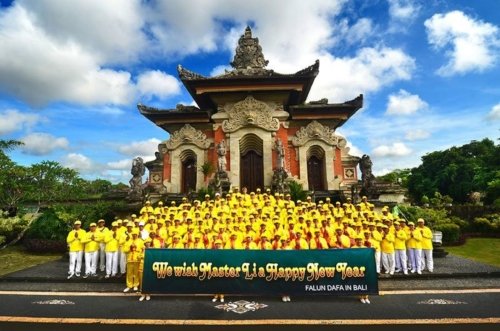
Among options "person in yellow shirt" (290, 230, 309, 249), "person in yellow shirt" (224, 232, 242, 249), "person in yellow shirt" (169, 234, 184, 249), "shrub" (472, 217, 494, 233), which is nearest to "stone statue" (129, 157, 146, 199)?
"person in yellow shirt" (169, 234, 184, 249)

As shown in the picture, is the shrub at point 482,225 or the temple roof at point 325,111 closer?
the shrub at point 482,225

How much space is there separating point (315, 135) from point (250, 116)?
460cm

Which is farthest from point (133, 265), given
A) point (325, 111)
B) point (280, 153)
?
point (325, 111)

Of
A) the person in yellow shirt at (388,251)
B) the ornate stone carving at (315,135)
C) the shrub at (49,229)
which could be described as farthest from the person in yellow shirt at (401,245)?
the shrub at (49,229)

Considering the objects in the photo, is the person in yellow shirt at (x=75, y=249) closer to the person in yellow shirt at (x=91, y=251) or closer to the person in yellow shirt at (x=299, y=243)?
the person in yellow shirt at (x=91, y=251)

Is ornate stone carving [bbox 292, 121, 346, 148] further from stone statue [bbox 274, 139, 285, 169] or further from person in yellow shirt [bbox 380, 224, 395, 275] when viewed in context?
person in yellow shirt [bbox 380, 224, 395, 275]

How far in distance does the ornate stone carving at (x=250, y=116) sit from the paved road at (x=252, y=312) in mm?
13551

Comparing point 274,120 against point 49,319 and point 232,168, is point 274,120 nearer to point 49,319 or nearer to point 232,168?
point 232,168

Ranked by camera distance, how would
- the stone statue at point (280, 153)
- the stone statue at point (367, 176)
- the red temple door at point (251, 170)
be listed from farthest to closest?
the red temple door at point (251, 170) → the stone statue at point (280, 153) → the stone statue at point (367, 176)

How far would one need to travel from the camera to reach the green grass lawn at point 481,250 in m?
13.1

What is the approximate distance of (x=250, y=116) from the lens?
65.1 feet

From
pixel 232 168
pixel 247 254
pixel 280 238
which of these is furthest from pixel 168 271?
pixel 232 168

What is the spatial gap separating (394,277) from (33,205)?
70.8 feet

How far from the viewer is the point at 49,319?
6613mm
